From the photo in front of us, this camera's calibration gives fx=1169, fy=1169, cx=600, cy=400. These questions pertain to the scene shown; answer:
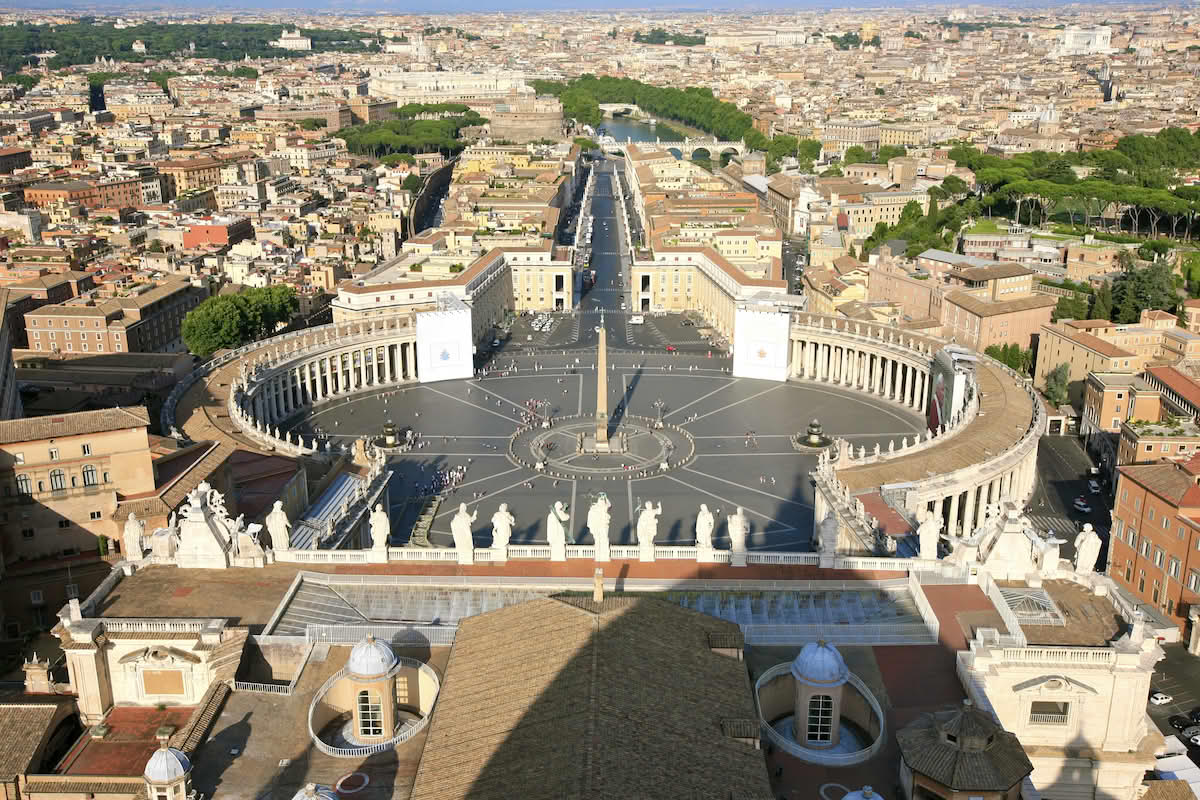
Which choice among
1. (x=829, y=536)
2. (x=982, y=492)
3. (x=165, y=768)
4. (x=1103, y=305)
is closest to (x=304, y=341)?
(x=982, y=492)

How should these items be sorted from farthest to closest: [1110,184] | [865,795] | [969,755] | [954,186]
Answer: [954,186] < [1110,184] < [969,755] < [865,795]

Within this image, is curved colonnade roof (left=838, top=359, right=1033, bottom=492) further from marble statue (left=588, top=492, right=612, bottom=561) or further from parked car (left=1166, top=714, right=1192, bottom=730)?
marble statue (left=588, top=492, right=612, bottom=561)

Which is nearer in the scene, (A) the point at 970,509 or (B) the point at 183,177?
(A) the point at 970,509

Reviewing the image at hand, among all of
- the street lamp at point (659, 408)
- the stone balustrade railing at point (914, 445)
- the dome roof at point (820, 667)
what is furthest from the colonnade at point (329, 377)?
the dome roof at point (820, 667)

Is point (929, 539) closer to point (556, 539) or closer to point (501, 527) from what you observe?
point (556, 539)

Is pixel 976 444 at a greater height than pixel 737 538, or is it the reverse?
pixel 737 538

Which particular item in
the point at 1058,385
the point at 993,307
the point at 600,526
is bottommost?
the point at 1058,385

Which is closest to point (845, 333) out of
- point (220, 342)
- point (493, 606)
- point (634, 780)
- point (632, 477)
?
point (632, 477)
